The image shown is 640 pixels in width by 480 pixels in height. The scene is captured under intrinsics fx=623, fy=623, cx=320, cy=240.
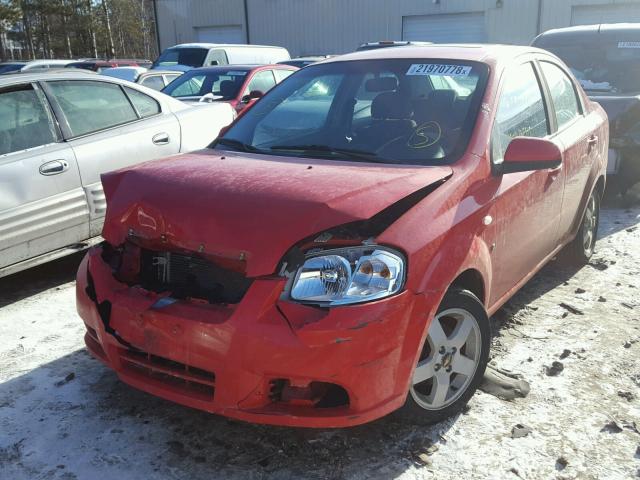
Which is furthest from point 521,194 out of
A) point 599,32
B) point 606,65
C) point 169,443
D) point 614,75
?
point 599,32

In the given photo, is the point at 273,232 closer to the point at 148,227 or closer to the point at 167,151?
the point at 148,227

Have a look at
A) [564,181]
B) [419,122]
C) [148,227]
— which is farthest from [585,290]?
[148,227]

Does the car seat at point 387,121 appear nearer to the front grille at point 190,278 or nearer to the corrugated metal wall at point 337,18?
the front grille at point 190,278

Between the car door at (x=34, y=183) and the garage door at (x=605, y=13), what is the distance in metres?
19.3

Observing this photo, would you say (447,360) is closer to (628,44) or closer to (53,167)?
(53,167)

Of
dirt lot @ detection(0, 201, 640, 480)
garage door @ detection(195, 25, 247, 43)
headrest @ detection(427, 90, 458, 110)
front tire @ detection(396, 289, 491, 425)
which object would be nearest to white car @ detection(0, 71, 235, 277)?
dirt lot @ detection(0, 201, 640, 480)

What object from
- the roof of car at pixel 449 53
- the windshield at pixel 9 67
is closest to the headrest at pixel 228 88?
the roof of car at pixel 449 53

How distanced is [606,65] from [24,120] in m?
6.08

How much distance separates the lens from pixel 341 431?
9.39ft

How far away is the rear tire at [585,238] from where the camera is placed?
4.81m

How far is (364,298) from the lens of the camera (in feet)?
7.89

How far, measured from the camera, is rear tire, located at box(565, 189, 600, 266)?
4.81 metres

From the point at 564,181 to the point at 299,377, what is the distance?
8.04ft

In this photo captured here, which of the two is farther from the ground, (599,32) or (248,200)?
(599,32)
